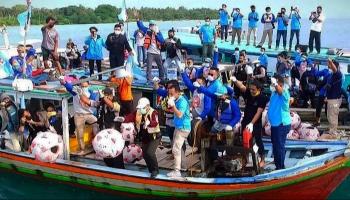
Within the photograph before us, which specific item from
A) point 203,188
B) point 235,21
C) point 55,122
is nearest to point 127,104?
point 55,122

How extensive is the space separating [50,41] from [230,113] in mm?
6225

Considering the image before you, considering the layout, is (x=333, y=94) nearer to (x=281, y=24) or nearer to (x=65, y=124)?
(x=65, y=124)

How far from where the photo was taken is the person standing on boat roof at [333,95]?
11.8 metres

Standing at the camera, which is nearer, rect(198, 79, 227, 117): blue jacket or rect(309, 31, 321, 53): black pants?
rect(198, 79, 227, 117): blue jacket

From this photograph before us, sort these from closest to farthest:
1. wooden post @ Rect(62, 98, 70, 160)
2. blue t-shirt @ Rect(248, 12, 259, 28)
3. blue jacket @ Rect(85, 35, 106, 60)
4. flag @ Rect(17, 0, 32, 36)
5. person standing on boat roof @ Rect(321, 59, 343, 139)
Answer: wooden post @ Rect(62, 98, 70, 160) < flag @ Rect(17, 0, 32, 36) < person standing on boat roof @ Rect(321, 59, 343, 139) < blue jacket @ Rect(85, 35, 106, 60) < blue t-shirt @ Rect(248, 12, 259, 28)

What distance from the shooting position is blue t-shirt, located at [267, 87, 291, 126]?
8906 millimetres

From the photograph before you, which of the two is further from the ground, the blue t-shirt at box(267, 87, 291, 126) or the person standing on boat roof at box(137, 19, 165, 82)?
the person standing on boat roof at box(137, 19, 165, 82)

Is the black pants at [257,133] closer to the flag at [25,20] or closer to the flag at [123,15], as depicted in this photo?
the flag at [25,20]

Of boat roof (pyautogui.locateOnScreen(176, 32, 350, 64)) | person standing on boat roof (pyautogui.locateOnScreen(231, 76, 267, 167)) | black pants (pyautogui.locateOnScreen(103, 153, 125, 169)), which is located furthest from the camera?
boat roof (pyautogui.locateOnScreen(176, 32, 350, 64))

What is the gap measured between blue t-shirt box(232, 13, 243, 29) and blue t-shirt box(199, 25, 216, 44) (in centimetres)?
212

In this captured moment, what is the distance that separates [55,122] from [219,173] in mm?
3948

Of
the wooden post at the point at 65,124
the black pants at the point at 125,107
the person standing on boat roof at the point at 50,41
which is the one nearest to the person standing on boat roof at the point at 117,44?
the person standing on boat roof at the point at 50,41

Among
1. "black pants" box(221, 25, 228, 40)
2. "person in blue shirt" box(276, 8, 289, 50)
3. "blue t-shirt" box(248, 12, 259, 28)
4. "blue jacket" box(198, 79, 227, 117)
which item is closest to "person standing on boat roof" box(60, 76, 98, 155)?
"blue jacket" box(198, 79, 227, 117)

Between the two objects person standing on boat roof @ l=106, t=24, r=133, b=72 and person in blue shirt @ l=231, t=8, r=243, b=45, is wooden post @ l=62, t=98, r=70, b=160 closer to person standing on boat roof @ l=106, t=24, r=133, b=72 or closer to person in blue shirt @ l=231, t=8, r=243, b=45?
person standing on boat roof @ l=106, t=24, r=133, b=72
